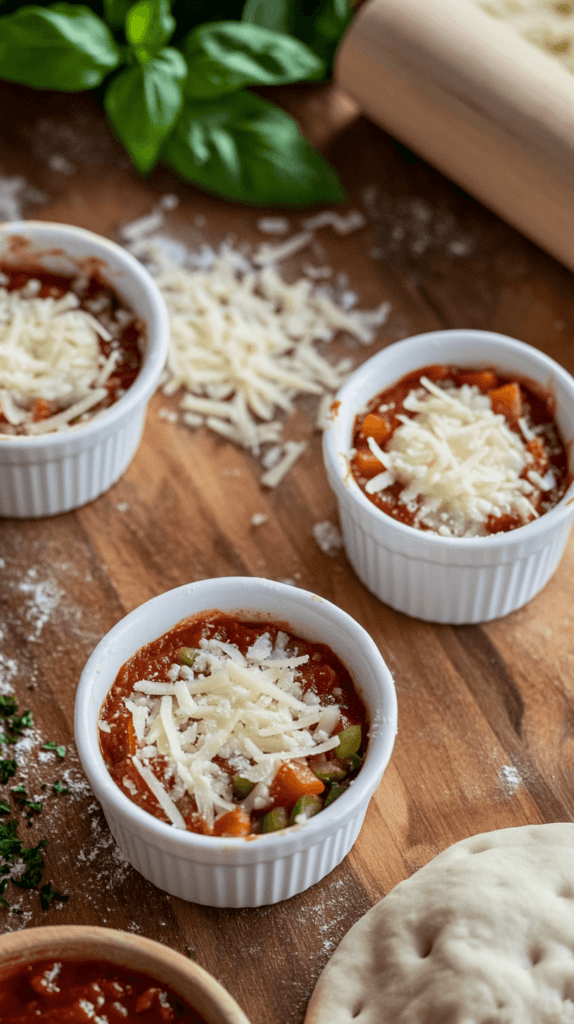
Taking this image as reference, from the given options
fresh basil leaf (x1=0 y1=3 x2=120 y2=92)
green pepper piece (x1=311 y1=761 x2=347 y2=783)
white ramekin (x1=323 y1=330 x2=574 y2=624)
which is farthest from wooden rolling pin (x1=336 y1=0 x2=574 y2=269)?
green pepper piece (x1=311 y1=761 x2=347 y2=783)

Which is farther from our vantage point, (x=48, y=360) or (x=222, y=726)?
(x=48, y=360)

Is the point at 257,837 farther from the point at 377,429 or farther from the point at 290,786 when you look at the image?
the point at 377,429

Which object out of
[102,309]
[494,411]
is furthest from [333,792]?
[102,309]

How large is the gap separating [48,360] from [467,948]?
151cm

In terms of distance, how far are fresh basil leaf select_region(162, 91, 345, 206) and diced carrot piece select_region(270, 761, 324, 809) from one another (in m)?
1.82

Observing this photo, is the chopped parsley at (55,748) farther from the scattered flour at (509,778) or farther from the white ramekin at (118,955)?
the scattered flour at (509,778)

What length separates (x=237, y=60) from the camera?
2.92 m

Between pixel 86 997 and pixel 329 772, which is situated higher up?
pixel 329 772

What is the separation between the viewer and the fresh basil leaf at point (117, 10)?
9.53ft

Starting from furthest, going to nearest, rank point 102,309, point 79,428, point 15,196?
1. point 15,196
2. point 102,309
3. point 79,428

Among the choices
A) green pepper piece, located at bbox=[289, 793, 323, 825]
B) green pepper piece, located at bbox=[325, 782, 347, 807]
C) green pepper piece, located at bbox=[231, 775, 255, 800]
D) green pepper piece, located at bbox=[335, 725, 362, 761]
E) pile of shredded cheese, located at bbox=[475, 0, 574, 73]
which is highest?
pile of shredded cheese, located at bbox=[475, 0, 574, 73]

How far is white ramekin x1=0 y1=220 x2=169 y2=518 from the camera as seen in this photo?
2.39 meters

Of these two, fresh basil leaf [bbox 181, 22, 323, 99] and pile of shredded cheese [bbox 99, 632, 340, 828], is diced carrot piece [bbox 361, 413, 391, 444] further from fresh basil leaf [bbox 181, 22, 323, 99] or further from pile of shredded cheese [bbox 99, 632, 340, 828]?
fresh basil leaf [bbox 181, 22, 323, 99]

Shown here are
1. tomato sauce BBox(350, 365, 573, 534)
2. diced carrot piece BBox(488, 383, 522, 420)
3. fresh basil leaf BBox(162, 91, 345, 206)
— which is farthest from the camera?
fresh basil leaf BBox(162, 91, 345, 206)
